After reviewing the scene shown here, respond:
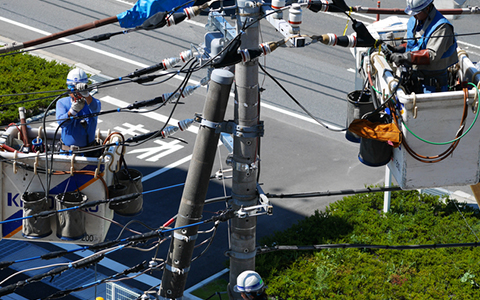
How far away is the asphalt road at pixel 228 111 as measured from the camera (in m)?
14.8

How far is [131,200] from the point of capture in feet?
31.7

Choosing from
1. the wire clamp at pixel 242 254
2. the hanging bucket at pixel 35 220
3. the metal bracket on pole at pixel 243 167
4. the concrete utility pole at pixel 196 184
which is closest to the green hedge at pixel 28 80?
the hanging bucket at pixel 35 220

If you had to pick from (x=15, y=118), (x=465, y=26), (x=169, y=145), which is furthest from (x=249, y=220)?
(x=465, y=26)

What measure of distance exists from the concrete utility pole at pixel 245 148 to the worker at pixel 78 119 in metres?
2.86

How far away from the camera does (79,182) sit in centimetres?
945

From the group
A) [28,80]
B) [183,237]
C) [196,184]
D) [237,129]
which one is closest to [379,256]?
[183,237]

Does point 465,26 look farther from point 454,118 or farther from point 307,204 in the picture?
point 454,118

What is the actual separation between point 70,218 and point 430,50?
5.25 m

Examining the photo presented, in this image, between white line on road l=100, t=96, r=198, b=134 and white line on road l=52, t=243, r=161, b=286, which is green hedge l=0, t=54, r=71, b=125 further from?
white line on road l=52, t=243, r=161, b=286

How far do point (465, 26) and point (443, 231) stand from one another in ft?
39.5

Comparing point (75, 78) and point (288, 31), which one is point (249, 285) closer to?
point (288, 31)

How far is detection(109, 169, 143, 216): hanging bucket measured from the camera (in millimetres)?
9672

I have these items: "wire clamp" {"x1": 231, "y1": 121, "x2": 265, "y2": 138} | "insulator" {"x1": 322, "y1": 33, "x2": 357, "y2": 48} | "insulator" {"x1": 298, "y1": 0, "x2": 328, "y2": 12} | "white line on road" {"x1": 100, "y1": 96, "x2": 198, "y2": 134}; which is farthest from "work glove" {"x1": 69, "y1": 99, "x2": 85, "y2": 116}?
"white line on road" {"x1": 100, "y1": 96, "x2": 198, "y2": 134}

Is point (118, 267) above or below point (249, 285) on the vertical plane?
below
